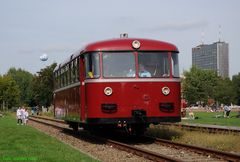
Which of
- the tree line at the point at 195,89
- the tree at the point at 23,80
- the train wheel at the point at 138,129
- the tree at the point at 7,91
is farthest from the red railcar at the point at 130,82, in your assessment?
the tree at the point at 23,80

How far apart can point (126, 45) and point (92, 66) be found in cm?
138

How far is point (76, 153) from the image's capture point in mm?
14633

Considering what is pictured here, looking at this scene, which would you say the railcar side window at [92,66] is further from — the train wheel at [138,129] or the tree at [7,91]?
the tree at [7,91]

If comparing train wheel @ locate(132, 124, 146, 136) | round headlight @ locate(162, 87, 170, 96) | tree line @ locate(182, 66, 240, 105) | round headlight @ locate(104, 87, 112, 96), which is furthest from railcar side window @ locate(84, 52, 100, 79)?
tree line @ locate(182, 66, 240, 105)

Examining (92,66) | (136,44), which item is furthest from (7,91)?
(136,44)

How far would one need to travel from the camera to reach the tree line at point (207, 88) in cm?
11456

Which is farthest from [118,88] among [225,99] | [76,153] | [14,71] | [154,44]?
[14,71]

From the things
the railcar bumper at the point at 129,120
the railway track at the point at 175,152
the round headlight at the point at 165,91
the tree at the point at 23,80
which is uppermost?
the tree at the point at 23,80

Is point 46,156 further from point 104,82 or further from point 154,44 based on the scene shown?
point 154,44

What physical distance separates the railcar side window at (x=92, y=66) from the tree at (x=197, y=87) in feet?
332

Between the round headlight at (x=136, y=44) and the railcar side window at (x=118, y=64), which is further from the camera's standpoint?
the round headlight at (x=136, y=44)

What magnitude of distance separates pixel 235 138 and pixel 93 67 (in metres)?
5.34

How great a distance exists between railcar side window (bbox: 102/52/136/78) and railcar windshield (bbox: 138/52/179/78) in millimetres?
301

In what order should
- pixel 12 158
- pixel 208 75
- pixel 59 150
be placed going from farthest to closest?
pixel 208 75 → pixel 59 150 → pixel 12 158
